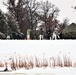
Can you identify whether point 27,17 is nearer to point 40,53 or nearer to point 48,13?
point 48,13

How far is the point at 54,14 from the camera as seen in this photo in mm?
20219

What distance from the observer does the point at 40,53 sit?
20141mm

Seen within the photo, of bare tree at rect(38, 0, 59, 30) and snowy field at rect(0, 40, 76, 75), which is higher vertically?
bare tree at rect(38, 0, 59, 30)

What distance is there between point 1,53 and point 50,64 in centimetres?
69

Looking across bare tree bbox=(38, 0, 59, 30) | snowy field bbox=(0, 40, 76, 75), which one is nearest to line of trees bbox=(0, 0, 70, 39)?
bare tree bbox=(38, 0, 59, 30)

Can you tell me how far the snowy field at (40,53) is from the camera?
20109mm

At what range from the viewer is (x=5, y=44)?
20.1 meters

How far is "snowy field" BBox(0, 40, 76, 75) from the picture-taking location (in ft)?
66.0

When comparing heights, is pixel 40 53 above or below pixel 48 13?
below

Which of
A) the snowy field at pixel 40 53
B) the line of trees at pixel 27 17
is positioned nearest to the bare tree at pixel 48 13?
the line of trees at pixel 27 17

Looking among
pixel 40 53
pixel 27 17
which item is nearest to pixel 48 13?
pixel 27 17

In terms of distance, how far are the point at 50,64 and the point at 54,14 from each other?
2.28ft

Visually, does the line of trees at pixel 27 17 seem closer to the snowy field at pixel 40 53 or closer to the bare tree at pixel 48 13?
the bare tree at pixel 48 13

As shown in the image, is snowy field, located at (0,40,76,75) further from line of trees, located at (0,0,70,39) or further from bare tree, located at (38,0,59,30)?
bare tree, located at (38,0,59,30)
